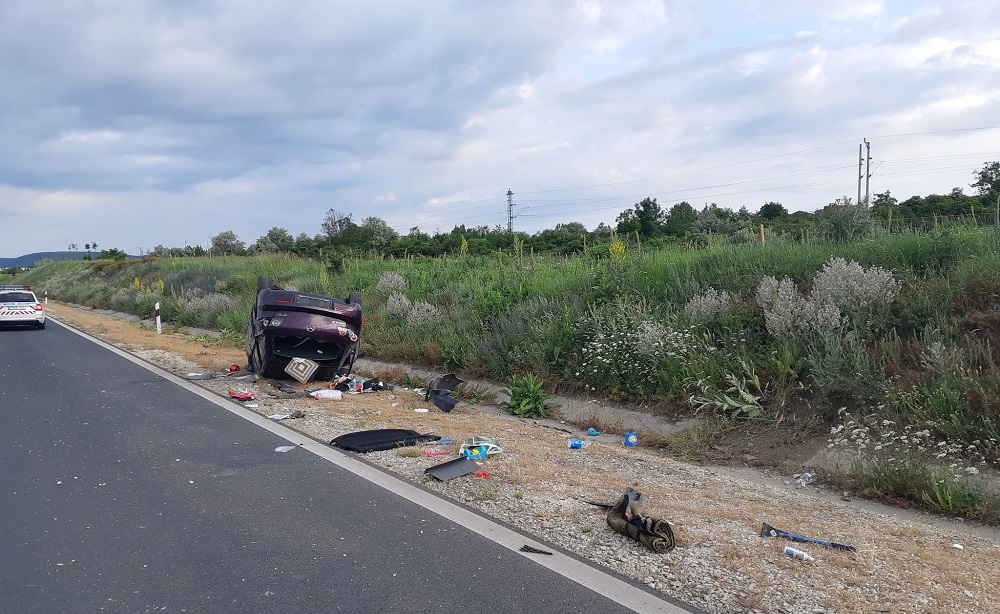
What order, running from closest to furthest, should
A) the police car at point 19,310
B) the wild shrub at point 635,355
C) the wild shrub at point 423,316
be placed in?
Result: the wild shrub at point 635,355
the wild shrub at point 423,316
the police car at point 19,310

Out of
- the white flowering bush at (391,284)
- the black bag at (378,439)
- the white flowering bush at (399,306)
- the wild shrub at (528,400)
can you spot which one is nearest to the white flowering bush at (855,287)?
the wild shrub at (528,400)

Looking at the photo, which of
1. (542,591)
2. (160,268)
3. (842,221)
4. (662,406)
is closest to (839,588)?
(542,591)

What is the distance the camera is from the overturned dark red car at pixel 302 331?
33.9 feet

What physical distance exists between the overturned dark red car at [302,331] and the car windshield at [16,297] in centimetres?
1892

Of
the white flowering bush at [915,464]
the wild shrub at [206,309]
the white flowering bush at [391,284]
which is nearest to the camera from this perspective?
the white flowering bush at [915,464]

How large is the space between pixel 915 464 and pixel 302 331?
796 cm

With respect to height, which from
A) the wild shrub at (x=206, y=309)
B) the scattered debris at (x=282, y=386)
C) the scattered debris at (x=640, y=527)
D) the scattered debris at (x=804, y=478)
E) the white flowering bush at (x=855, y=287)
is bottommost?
the scattered debris at (x=804, y=478)

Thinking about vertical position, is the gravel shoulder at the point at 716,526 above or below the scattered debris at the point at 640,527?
below

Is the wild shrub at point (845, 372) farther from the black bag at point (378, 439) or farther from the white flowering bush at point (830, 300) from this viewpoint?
the black bag at point (378, 439)

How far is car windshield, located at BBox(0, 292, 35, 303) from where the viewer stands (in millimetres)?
24656

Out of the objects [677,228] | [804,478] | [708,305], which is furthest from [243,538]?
[677,228]

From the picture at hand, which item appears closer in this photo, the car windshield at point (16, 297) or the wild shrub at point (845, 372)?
the wild shrub at point (845, 372)

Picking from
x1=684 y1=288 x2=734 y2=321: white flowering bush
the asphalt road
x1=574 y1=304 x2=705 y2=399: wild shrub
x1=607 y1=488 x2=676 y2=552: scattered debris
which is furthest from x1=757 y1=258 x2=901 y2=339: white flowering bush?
the asphalt road

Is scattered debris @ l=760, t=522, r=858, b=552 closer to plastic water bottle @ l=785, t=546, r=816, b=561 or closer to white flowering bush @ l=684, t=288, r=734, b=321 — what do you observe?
plastic water bottle @ l=785, t=546, r=816, b=561
